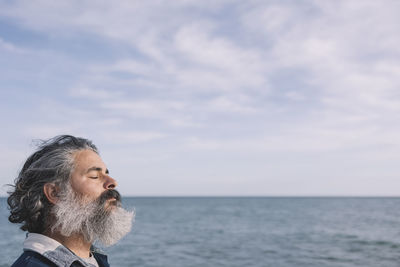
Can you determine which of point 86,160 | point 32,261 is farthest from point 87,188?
point 32,261

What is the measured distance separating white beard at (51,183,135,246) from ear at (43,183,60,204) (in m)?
0.05

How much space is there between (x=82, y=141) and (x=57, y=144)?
0.60ft

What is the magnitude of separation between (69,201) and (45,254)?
0.41 m

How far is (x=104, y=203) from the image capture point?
2.68 meters

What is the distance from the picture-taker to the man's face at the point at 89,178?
2.64 meters

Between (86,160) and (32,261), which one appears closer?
(32,261)

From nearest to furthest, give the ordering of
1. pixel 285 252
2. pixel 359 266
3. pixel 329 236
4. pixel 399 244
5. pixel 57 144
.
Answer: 1. pixel 57 144
2. pixel 359 266
3. pixel 285 252
4. pixel 399 244
5. pixel 329 236

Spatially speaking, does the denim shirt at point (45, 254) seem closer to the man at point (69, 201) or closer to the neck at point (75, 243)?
the man at point (69, 201)

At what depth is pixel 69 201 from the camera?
255 cm

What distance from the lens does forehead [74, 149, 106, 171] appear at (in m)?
2.68

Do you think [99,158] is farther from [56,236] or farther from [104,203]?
[56,236]

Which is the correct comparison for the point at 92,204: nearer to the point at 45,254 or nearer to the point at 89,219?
the point at 89,219

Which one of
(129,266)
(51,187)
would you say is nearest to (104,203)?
(51,187)

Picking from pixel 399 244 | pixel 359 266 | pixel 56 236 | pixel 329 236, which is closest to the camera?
pixel 56 236
